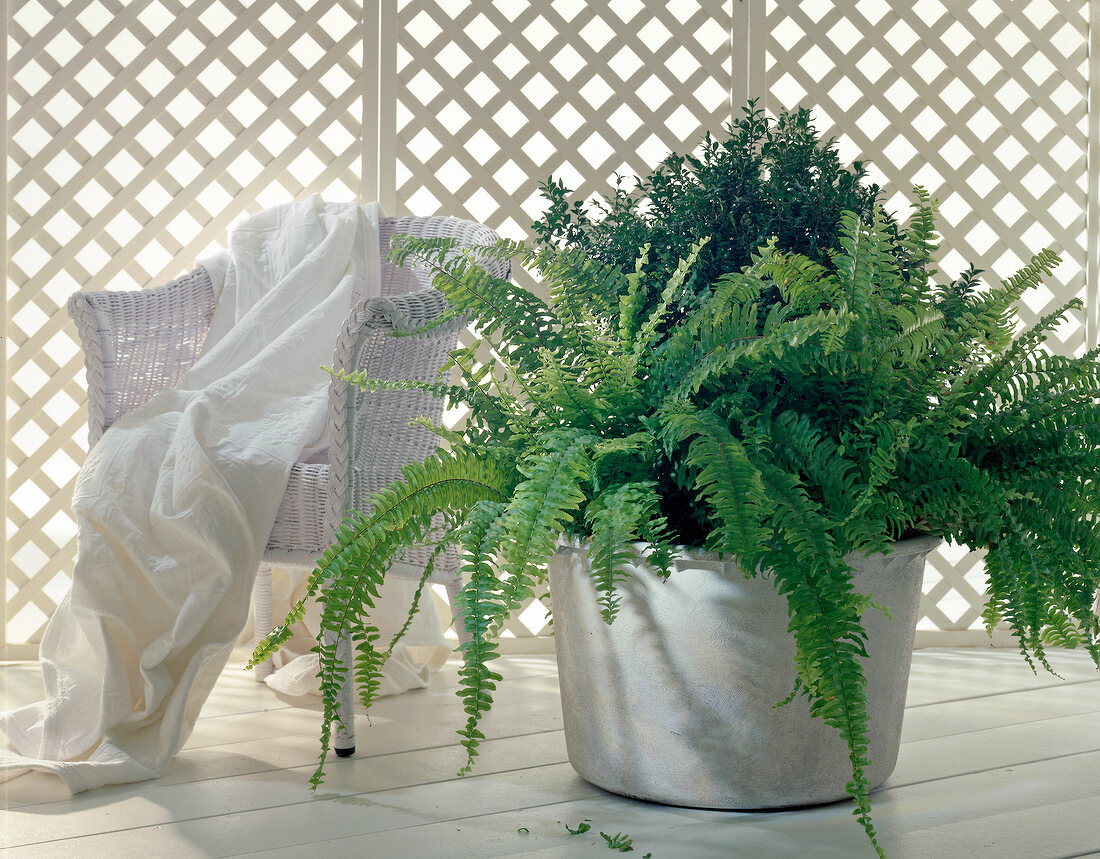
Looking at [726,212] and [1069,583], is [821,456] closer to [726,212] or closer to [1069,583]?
[1069,583]

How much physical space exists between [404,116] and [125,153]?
2.05ft

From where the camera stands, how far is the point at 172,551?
5.04 feet

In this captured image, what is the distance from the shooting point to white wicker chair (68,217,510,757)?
1.53 metres

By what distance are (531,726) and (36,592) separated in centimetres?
120

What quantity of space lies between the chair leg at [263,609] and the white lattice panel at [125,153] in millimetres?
466

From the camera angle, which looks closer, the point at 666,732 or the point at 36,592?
the point at 666,732

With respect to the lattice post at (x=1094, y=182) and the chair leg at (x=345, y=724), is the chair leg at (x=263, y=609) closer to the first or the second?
the chair leg at (x=345, y=724)

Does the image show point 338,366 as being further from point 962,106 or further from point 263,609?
point 962,106

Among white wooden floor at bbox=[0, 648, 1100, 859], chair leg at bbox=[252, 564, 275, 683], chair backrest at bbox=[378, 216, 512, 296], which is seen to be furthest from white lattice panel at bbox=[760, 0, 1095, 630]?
chair leg at bbox=[252, 564, 275, 683]

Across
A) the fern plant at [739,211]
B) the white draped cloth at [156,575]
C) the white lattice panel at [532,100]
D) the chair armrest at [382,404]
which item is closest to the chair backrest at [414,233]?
the white lattice panel at [532,100]

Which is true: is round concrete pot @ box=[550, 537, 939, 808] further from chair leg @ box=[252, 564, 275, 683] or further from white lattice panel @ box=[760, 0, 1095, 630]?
white lattice panel @ box=[760, 0, 1095, 630]

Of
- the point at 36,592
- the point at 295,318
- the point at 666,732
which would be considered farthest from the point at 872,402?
the point at 36,592

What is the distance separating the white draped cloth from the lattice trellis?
2.24 feet

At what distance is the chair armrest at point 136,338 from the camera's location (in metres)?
1.78
